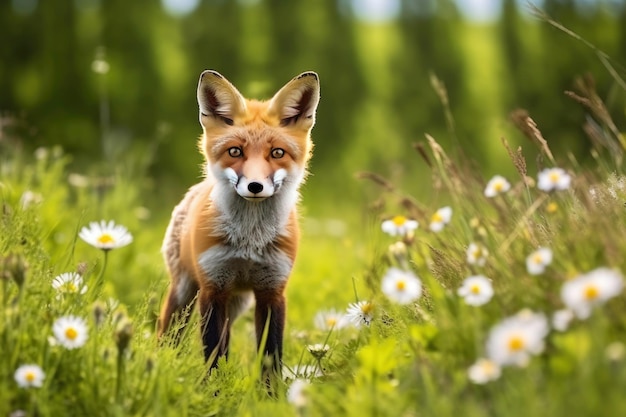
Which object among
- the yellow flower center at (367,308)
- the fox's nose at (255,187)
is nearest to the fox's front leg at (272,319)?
the yellow flower center at (367,308)

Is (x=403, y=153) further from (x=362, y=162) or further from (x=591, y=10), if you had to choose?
(x=591, y=10)

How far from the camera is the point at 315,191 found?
13.2 meters

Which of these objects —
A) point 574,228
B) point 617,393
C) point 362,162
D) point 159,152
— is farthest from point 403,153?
point 617,393

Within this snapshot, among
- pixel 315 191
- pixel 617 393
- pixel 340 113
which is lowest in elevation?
pixel 617 393

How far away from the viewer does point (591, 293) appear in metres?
2.23

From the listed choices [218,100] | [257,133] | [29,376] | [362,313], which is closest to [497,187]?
[362,313]

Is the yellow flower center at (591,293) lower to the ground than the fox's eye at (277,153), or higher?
lower

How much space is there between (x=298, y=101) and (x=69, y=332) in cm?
172

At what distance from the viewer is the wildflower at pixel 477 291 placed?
2.82 m

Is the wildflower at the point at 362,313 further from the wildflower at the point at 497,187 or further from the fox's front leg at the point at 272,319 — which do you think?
the wildflower at the point at 497,187

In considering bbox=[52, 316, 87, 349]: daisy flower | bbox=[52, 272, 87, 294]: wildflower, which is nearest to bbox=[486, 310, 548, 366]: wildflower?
bbox=[52, 316, 87, 349]: daisy flower

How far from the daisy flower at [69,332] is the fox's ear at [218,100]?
1.44 metres

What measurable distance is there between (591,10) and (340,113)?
479 centimetres

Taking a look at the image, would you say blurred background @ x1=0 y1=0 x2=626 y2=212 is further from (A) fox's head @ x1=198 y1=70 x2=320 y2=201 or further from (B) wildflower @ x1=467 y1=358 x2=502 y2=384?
(B) wildflower @ x1=467 y1=358 x2=502 y2=384
